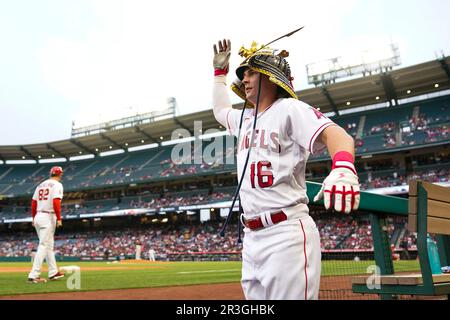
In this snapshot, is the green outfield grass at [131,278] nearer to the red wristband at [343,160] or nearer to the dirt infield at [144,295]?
the dirt infield at [144,295]

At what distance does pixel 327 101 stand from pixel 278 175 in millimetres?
32006

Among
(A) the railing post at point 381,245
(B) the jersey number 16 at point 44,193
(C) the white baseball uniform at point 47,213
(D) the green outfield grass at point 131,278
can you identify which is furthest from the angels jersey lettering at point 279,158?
(B) the jersey number 16 at point 44,193

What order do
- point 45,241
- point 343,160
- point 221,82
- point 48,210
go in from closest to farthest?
point 343,160 → point 221,82 → point 45,241 → point 48,210

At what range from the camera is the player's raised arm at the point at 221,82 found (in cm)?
286

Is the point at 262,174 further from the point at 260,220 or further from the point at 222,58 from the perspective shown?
the point at 222,58

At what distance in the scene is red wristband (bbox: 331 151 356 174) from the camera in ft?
5.56

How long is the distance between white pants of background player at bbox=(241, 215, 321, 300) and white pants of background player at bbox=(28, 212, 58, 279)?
6193 mm

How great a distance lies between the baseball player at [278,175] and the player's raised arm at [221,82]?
13.8 inches

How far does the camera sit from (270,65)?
7.61ft

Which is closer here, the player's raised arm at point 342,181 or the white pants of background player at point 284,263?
the player's raised arm at point 342,181

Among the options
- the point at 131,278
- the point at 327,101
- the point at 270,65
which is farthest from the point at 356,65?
the point at 270,65

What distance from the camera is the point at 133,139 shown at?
42.0m

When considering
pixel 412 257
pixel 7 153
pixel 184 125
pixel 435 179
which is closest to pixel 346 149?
pixel 412 257
